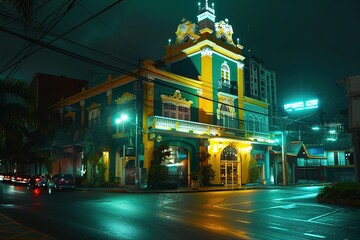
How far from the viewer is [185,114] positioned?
117ft

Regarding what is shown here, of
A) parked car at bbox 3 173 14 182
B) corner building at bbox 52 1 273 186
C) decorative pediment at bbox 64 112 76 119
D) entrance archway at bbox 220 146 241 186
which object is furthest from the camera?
parked car at bbox 3 173 14 182

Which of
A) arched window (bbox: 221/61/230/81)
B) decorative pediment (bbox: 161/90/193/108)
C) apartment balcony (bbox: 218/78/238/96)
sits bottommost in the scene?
decorative pediment (bbox: 161/90/193/108)

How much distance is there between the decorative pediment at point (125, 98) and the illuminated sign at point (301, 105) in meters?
41.7

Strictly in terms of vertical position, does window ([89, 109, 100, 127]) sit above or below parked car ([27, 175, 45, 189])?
above

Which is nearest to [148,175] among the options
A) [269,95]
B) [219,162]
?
[219,162]

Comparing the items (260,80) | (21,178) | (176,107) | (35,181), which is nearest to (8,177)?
(21,178)

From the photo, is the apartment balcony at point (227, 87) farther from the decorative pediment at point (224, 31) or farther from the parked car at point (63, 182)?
the parked car at point (63, 182)

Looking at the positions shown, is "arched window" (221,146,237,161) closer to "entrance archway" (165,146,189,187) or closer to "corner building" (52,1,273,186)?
"corner building" (52,1,273,186)

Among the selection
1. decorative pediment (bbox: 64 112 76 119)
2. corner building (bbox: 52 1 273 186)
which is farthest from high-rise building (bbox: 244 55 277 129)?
decorative pediment (bbox: 64 112 76 119)

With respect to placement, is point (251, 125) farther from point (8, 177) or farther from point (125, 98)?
point (8, 177)

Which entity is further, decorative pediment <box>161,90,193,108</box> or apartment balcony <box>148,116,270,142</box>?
decorative pediment <box>161,90,193,108</box>

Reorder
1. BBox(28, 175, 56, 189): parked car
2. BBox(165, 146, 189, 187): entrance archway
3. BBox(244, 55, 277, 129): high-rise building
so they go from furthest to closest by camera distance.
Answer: BBox(244, 55, 277, 129): high-rise building < BBox(28, 175, 56, 189): parked car < BBox(165, 146, 189, 187): entrance archway

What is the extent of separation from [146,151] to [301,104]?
4485 centimetres

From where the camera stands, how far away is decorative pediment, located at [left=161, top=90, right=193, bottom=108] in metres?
33.8
